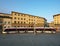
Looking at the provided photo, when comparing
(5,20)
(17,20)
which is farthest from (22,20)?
(5,20)

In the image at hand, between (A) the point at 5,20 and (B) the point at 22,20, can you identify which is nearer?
(A) the point at 5,20

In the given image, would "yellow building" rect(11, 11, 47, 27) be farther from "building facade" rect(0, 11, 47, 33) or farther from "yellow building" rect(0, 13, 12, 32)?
"yellow building" rect(0, 13, 12, 32)

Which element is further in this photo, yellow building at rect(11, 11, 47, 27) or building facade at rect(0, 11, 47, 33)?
yellow building at rect(11, 11, 47, 27)

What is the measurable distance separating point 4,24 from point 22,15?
56.3ft

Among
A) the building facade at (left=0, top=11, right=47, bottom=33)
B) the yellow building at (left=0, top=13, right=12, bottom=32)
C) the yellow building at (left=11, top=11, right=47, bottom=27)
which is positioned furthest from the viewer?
the yellow building at (left=11, top=11, right=47, bottom=27)

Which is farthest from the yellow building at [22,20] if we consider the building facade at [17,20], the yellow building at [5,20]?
the yellow building at [5,20]

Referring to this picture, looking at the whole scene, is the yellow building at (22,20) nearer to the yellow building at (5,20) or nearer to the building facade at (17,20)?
the building facade at (17,20)

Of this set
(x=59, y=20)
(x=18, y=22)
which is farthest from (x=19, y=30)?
(x=59, y=20)

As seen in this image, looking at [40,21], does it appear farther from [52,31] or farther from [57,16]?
[52,31]

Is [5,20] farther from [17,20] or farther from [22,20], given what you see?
[22,20]

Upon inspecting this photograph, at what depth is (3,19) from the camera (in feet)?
408

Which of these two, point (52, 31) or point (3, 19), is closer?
point (52, 31)

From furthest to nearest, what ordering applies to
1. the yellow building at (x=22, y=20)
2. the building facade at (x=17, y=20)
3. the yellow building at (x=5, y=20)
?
the yellow building at (x=22, y=20), the building facade at (x=17, y=20), the yellow building at (x=5, y=20)

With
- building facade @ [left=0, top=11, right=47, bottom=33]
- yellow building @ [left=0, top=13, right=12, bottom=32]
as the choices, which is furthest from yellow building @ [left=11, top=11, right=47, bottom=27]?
yellow building @ [left=0, top=13, right=12, bottom=32]
